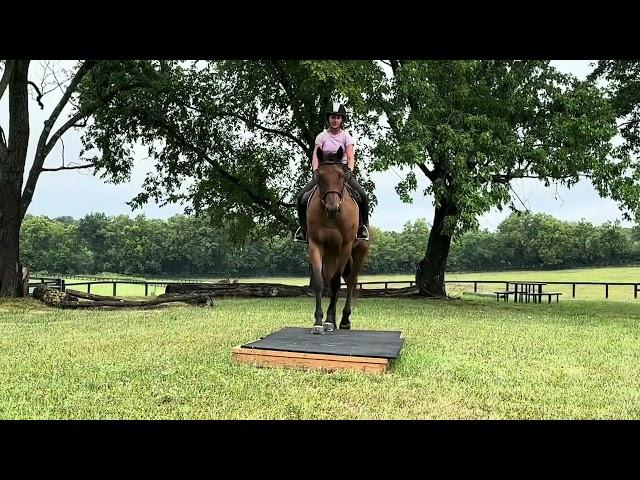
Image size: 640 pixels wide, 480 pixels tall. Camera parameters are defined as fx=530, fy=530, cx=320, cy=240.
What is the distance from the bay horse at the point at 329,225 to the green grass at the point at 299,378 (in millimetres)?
1427

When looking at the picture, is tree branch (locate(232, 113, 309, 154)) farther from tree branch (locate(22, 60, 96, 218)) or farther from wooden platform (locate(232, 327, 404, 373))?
wooden platform (locate(232, 327, 404, 373))

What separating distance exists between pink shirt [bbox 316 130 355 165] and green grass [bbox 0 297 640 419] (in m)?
2.73

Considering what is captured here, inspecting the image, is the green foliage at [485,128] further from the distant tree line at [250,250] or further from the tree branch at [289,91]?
the distant tree line at [250,250]

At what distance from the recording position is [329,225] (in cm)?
664

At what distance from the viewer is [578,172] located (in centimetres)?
1431

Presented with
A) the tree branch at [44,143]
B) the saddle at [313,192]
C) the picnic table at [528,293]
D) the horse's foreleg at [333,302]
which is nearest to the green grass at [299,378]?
the horse's foreleg at [333,302]

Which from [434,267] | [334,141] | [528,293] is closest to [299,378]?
[334,141]

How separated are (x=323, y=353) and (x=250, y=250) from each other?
3334 cm

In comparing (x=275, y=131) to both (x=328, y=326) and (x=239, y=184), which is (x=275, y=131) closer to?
(x=239, y=184)

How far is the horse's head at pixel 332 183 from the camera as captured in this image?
20.3ft

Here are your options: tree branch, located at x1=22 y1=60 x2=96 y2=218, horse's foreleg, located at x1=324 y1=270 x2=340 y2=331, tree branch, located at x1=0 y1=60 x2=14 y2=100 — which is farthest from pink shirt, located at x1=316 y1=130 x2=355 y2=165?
tree branch, located at x1=0 y1=60 x2=14 y2=100

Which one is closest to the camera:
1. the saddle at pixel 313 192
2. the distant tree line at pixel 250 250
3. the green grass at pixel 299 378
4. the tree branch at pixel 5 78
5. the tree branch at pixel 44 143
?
the green grass at pixel 299 378

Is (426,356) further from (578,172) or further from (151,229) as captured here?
(151,229)
